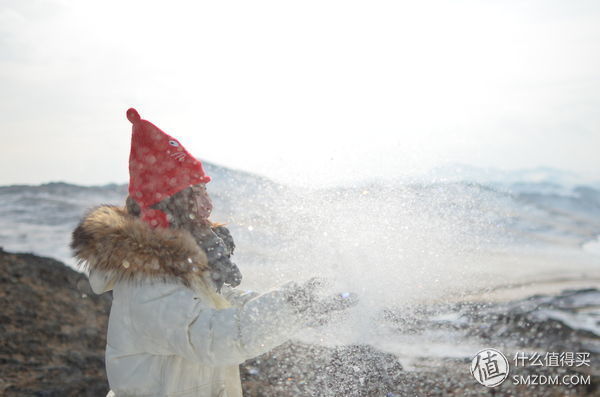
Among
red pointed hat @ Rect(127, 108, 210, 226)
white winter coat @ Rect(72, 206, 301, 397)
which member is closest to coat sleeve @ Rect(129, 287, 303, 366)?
white winter coat @ Rect(72, 206, 301, 397)

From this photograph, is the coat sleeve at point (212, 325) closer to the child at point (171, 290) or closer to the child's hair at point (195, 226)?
the child at point (171, 290)

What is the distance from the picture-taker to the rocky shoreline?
3957mm

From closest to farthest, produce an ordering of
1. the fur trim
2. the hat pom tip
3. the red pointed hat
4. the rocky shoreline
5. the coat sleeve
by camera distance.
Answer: the coat sleeve → the fur trim → the red pointed hat → the hat pom tip → the rocky shoreline

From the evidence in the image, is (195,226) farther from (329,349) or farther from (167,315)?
(329,349)

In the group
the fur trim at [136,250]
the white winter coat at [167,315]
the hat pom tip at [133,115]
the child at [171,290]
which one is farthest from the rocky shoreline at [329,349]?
the hat pom tip at [133,115]

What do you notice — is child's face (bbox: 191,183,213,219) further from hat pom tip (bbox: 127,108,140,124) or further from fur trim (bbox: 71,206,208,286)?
hat pom tip (bbox: 127,108,140,124)

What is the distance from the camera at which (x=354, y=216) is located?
14.1 feet

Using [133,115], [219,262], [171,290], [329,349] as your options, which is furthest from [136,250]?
[329,349]

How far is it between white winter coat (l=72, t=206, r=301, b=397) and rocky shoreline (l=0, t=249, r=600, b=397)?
2.04 m

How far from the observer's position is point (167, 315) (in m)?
2.00

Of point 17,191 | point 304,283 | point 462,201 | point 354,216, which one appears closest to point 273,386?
point 354,216

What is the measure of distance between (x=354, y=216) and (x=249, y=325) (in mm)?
2456

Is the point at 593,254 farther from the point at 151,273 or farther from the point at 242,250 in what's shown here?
the point at 151,273

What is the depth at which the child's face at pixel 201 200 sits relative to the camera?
2.37m
